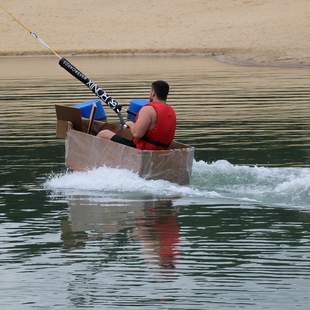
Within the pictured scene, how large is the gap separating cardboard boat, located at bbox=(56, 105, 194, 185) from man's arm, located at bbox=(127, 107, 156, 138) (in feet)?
→ 0.93

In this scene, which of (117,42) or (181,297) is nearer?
(181,297)

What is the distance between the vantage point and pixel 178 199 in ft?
40.3

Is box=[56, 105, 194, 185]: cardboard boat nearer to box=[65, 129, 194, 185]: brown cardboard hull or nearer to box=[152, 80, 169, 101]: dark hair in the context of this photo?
box=[65, 129, 194, 185]: brown cardboard hull

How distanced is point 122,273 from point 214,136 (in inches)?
364

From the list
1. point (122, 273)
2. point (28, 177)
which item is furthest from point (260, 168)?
point (122, 273)

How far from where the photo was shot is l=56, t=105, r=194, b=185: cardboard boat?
12633 mm

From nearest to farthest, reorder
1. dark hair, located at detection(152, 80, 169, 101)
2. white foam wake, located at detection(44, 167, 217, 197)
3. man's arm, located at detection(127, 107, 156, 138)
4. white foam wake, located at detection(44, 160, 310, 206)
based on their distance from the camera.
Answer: white foam wake, located at detection(44, 160, 310, 206) < white foam wake, located at detection(44, 167, 217, 197) < dark hair, located at detection(152, 80, 169, 101) < man's arm, located at detection(127, 107, 156, 138)

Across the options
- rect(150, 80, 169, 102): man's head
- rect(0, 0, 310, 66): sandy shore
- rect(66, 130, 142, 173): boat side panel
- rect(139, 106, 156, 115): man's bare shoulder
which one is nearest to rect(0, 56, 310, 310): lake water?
rect(66, 130, 142, 173): boat side panel

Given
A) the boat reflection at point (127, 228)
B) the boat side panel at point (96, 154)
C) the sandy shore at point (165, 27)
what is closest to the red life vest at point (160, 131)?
the boat side panel at point (96, 154)

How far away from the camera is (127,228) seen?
1080 centimetres

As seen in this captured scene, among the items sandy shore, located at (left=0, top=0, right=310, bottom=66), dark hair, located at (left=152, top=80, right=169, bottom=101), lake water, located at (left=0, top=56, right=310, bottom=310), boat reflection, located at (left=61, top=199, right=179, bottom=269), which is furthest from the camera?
sandy shore, located at (left=0, top=0, right=310, bottom=66)

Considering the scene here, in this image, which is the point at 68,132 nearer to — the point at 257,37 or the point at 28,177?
the point at 28,177

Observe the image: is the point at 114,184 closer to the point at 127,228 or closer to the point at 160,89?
the point at 160,89

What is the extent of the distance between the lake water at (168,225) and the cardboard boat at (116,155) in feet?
0.41
